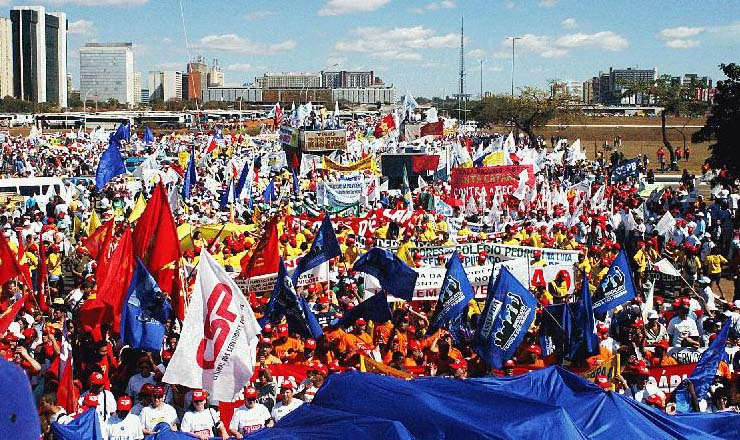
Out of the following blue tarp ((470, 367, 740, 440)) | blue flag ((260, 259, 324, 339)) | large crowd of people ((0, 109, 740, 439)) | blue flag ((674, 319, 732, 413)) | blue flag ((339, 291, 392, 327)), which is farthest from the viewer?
blue flag ((339, 291, 392, 327))

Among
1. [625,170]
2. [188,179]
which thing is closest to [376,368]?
[188,179]

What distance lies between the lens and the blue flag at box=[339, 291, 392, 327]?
33.0 ft

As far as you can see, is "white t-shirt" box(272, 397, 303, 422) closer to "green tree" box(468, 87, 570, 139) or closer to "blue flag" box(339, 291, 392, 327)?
"blue flag" box(339, 291, 392, 327)

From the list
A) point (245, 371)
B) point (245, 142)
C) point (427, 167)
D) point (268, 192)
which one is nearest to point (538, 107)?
point (245, 142)

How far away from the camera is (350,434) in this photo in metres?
5.52

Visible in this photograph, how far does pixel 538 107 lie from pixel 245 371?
62997 mm

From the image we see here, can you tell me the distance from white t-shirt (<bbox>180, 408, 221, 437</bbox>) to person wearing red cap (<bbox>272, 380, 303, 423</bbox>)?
1.68 feet

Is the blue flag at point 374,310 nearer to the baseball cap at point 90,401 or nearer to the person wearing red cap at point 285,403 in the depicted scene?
the person wearing red cap at point 285,403

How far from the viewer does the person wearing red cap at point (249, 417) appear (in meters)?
7.58

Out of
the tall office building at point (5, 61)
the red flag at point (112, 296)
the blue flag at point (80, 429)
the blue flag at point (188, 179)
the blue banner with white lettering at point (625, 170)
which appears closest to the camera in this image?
the blue flag at point (80, 429)

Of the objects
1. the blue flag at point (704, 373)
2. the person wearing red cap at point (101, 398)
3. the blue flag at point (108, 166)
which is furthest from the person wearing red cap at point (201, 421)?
the blue flag at point (108, 166)

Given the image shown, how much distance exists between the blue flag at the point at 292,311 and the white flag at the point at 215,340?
4.84 ft

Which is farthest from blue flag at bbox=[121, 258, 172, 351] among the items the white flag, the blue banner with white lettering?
the blue banner with white lettering

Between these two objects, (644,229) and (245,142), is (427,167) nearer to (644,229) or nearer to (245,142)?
(644,229)
